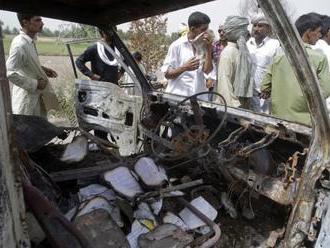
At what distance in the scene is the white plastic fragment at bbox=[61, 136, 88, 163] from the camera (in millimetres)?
2674

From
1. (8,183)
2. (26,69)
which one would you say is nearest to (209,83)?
(26,69)

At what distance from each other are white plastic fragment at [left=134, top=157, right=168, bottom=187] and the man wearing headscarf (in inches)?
85.3

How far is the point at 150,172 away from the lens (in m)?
2.47

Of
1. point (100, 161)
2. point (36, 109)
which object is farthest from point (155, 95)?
point (36, 109)

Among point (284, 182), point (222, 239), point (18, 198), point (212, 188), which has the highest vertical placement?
point (18, 198)

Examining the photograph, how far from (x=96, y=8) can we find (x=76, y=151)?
4.10 feet

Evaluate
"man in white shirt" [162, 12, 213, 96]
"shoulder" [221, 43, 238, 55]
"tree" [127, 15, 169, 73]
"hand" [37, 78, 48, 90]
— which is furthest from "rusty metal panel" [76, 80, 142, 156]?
"tree" [127, 15, 169, 73]

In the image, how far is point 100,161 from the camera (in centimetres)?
278

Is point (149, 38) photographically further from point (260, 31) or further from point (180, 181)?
point (180, 181)

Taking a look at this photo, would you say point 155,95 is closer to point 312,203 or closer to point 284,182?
point 284,182

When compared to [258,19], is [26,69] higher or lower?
lower

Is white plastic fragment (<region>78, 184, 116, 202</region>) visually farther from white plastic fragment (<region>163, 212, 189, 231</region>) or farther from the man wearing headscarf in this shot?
the man wearing headscarf

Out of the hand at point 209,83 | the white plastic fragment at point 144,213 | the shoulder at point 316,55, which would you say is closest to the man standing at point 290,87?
the shoulder at point 316,55

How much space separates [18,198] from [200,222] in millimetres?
1149
